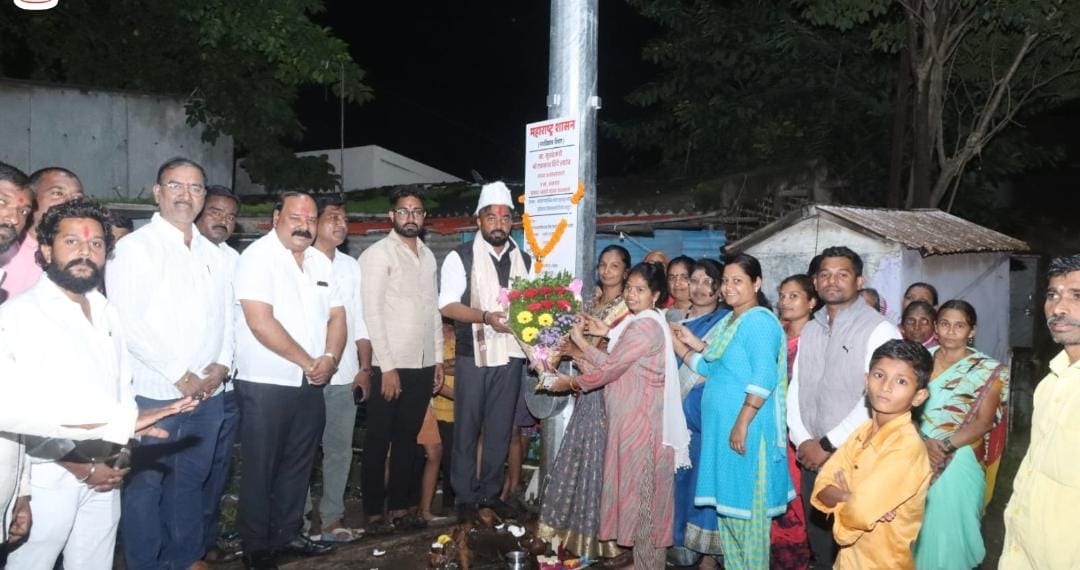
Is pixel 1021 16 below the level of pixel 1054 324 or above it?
above

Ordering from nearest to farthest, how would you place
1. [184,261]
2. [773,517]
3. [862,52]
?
[184,261] → [773,517] → [862,52]

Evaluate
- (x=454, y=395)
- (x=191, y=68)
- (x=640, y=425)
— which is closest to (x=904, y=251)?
(x=640, y=425)

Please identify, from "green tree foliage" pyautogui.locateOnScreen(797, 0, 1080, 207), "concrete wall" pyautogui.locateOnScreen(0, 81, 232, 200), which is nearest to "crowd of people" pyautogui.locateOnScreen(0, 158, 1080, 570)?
"green tree foliage" pyautogui.locateOnScreen(797, 0, 1080, 207)

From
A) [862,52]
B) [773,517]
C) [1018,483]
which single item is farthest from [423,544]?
[862,52]

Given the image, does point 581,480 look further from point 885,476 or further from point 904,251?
point 904,251

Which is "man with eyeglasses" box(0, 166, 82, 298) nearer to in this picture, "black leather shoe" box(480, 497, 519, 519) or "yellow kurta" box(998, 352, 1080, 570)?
"black leather shoe" box(480, 497, 519, 519)

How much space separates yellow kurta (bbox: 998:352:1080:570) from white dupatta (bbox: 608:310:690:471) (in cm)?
193

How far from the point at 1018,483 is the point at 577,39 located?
11.6 feet

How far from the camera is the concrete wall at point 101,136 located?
502 inches

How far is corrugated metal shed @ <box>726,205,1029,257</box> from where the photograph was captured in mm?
7926

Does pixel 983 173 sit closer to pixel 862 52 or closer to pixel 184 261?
pixel 862 52

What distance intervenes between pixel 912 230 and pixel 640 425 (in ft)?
15.9

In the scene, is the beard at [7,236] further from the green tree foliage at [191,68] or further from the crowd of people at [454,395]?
the green tree foliage at [191,68]

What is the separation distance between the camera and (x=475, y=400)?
5898 mm
